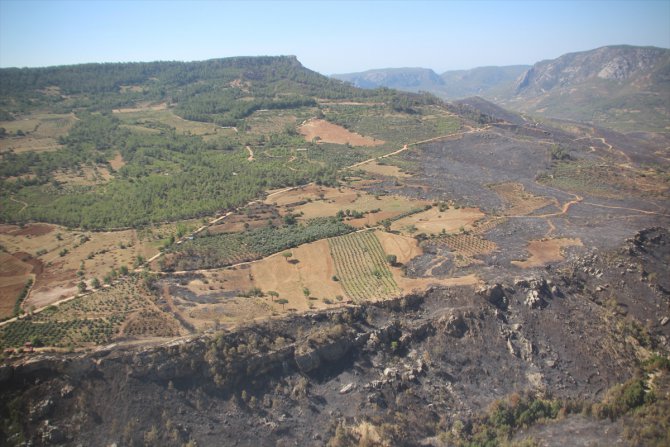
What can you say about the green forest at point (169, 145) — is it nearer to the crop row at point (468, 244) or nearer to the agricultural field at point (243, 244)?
the agricultural field at point (243, 244)

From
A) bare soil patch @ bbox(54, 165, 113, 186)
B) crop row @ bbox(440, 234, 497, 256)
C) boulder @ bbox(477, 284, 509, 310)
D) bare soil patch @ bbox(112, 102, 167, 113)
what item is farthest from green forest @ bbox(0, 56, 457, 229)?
boulder @ bbox(477, 284, 509, 310)

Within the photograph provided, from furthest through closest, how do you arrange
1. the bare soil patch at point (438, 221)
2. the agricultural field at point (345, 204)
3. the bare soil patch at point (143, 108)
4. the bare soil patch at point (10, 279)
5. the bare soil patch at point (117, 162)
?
1. the bare soil patch at point (143, 108)
2. the bare soil patch at point (117, 162)
3. the agricultural field at point (345, 204)
4. the bare soil patch at point (438, 221)
5. the bare soil patch at point (10, 279)

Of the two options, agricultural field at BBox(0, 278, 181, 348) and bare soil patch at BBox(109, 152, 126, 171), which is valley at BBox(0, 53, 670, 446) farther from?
bare soil patch at BBox(109, 152, 126, 171)

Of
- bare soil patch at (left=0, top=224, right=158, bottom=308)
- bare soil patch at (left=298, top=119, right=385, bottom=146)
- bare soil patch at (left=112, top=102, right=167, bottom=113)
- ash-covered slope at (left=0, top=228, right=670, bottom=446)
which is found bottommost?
ash-covered slope at (left=0, top=228, right=670, bottom=446)

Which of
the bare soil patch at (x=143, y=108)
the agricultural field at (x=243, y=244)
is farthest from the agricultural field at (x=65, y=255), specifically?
the bare soil patch at (x=143, y=108)

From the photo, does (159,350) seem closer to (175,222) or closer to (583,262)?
(175,222)

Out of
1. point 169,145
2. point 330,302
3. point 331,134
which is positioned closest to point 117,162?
point 169,145

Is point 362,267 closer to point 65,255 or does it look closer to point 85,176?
point 65,255
